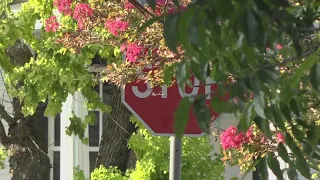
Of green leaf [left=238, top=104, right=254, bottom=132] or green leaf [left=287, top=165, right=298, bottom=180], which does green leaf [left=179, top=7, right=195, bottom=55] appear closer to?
green leaf [left=238, top=104, right=254, bottom=132]

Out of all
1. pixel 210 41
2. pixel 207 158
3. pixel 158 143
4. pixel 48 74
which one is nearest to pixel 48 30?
pixel 48 74

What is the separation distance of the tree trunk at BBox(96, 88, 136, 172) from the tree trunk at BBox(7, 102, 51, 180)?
2.71ft

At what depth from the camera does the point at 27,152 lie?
8180 millimetres

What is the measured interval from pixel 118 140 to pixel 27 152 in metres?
1.12

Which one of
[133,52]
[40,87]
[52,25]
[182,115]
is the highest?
[52,25]

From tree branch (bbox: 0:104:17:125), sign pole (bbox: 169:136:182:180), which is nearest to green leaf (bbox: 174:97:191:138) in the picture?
sign pole (bbox: 169:136:182:180)

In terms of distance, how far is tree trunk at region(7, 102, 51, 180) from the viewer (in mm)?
8094

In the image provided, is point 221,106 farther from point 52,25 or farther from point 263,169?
point 52,25

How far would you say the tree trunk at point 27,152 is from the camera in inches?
319

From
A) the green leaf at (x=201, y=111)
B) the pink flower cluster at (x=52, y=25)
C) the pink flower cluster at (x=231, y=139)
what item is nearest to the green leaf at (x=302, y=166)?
the green leaf at (x=201, y=111)

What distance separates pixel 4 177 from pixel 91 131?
1.63 m

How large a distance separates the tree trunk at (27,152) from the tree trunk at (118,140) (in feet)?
2.71

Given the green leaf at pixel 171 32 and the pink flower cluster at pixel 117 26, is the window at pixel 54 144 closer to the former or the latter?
the pink flower cluster at pixel 117 26

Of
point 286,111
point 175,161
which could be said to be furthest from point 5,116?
point 286,111
